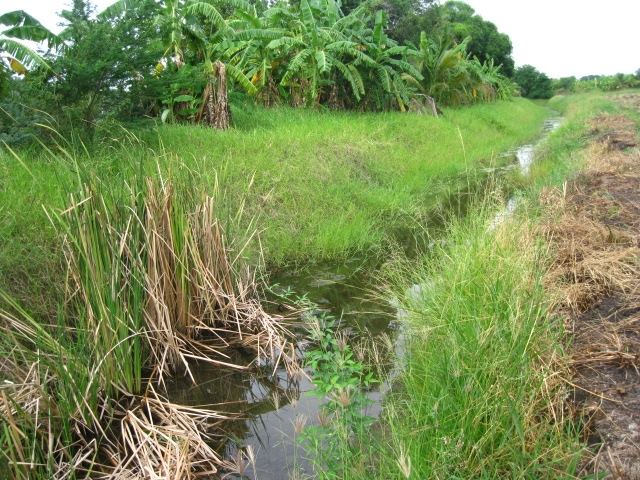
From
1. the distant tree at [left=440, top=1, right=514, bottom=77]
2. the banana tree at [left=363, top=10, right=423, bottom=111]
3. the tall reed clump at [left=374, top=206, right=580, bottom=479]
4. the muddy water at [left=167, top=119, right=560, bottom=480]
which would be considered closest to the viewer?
the tall reed clump at [left=374, top=206, right=580, bottom=479]

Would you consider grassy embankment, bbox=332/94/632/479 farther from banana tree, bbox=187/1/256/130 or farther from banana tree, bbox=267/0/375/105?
banana tree, bbox=267/0/375/105

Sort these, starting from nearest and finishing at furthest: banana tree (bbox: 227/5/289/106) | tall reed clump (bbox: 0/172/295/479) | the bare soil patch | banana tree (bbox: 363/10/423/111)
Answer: tall reed clump (bbox: 0/172/295/479), banana tree (bbox: 227/5/289/106), banana tree (bbox: 363/10/423/111), the bare soil patch

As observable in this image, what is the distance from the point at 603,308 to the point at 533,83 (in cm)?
5412

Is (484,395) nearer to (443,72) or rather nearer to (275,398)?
(275,398)

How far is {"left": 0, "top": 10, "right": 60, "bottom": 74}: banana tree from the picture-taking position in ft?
23.3

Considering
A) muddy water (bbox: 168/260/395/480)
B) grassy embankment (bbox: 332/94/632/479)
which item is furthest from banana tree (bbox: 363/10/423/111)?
grassy embankment (bbox: 332/94/632/479)

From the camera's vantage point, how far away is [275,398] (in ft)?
6.98

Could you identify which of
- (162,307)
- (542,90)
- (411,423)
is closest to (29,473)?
(162,307)

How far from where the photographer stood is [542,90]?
5194 centimetres

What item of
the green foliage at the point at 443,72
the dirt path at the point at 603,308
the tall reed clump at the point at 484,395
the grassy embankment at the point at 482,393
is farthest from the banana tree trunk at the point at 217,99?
the green foliage at the point at 443,72

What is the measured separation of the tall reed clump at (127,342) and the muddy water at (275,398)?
5.5 inches

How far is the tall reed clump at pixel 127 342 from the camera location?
257 cm

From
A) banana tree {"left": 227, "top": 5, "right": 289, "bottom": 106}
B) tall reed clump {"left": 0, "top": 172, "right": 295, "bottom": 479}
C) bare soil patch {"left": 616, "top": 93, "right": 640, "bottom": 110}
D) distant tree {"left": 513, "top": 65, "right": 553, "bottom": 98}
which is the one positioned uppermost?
distant tree {"left": 513, "top": 65, "right": 553, "bottom": 98}

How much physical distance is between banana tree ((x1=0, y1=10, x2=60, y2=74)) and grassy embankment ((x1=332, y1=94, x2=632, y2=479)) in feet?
20.5
